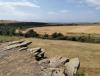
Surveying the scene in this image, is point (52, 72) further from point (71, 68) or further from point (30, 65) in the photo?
point (71, 68)

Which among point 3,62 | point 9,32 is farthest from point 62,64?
point 9,32

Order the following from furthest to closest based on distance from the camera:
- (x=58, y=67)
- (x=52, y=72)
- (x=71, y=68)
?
1. (x=58, y=67)
2. (x=71, y=68)
3. (x=52, y=72)

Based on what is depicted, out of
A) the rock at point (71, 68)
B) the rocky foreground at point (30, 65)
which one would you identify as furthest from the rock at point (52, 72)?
the rock at point (71, 68)

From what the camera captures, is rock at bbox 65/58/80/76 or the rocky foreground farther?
rock at bbox 65/58/80/76

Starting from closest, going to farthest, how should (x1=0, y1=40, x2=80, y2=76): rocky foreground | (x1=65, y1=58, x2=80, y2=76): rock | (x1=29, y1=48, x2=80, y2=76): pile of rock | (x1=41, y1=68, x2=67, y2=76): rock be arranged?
(x1=41, y1=68, x2=67, y2=76): rock, (x1=29, y1=48, x2=80, y2=76): pile of rock, (x1=0, y1=40, x2=80, y2=76): rocky foreground, (x1=65, y1=58, x2=80, y2=76): rock

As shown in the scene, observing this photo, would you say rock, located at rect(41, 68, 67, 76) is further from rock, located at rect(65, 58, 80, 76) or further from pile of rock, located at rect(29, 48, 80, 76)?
rock, located at rect(65, 58, 80, 76)

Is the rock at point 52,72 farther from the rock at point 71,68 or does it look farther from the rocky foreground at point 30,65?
the rock at point 71,68

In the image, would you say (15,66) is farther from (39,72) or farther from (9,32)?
(9,32)

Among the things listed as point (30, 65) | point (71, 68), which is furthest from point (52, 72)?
point (71, 68)

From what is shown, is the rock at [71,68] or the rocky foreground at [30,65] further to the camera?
the rock at [71,68]

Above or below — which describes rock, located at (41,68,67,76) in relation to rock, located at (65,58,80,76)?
above

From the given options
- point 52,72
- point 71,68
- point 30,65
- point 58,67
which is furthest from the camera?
point 58,67

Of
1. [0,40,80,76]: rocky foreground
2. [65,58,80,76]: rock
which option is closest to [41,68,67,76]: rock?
[0,40,80,76]: rocky foreground

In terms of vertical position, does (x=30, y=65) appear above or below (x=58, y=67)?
above
